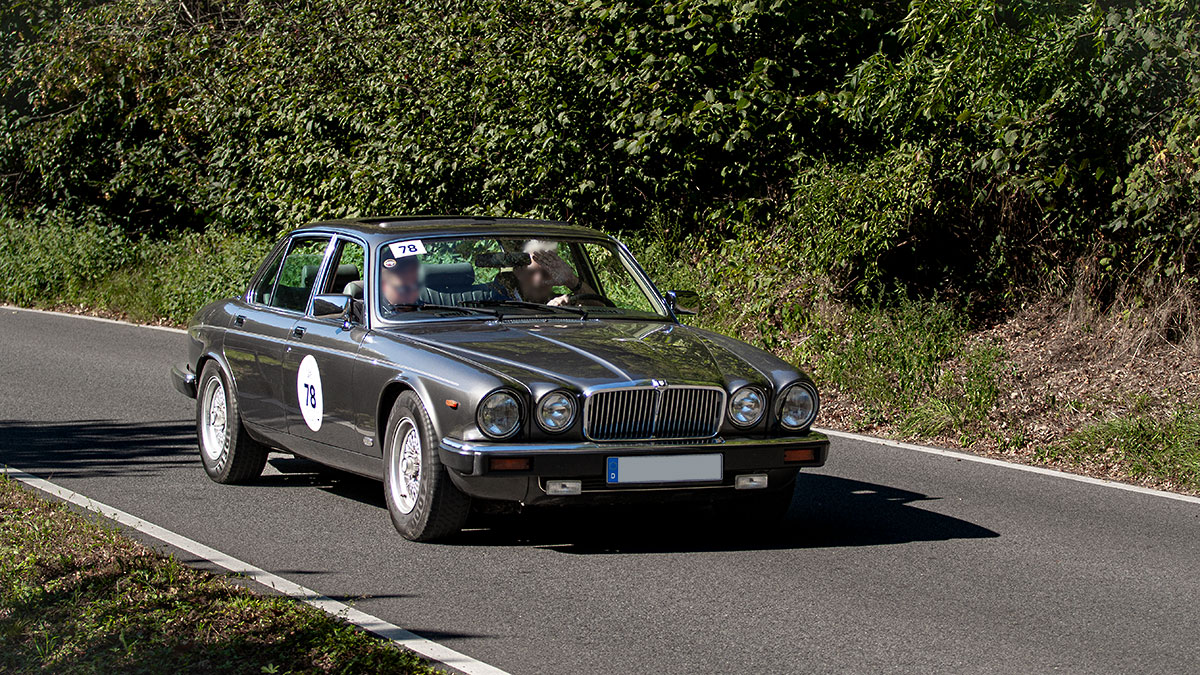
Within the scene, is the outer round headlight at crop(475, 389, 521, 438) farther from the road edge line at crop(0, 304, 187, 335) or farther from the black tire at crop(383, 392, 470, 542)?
the road edge line at crop(0, 304, 187, 335)

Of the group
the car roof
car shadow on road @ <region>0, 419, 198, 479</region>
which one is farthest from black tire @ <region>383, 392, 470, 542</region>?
car shadow on road @ <region>0, 419, 198, 479</region>

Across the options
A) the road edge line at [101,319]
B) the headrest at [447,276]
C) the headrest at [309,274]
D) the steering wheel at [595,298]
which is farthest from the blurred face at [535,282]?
the road edge line at [101,319]

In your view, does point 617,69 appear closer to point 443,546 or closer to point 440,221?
point 440,221

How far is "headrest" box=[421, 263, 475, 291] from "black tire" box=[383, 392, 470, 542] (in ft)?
2.92

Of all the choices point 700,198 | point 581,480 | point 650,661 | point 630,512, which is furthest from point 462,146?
point 650,661

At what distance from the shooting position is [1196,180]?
1113 cm

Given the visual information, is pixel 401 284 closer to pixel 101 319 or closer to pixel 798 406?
pixel 798 406

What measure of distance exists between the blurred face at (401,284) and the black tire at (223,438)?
1.50 m

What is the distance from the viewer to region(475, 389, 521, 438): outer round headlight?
6539 millimetres

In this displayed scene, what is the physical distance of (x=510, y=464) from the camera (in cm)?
649

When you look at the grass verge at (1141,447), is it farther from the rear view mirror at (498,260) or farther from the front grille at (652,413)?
the rear view mirror at (498,260)

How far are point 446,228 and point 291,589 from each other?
8.81ft

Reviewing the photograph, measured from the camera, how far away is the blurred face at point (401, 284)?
7.76 metres

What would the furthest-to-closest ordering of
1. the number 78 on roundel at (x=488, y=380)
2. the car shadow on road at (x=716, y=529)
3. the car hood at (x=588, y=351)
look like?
1. the car shadow on road at (x=716, y=529)
2. the car hood at (x=588, y=351)
3. the number 78 on roundel at (x=488, y=380)
